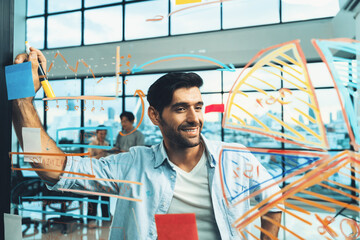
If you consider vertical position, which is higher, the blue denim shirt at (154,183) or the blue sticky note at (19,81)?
the blue sticky note at (19,81)

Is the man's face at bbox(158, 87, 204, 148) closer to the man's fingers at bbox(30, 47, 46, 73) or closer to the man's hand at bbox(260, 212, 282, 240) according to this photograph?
the man's hand at bbox(260, 212, 282, 240)

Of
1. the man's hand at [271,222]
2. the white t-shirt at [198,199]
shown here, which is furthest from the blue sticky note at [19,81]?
the man's hand at [271,222]

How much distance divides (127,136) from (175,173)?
20 centimetres

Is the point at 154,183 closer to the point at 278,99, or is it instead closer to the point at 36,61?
the point at 278,99

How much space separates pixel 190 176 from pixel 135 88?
0.32 metres

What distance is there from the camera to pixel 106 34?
859mm

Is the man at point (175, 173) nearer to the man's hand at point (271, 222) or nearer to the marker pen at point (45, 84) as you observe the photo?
the man's hand at point (271, 222)

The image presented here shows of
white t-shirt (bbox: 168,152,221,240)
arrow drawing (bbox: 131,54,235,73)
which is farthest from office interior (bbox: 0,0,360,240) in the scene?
white t-shirt (bbox: 168,152,221,240)

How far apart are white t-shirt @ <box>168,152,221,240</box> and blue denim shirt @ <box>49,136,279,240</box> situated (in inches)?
0.6

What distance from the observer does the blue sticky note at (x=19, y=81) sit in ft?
3.04

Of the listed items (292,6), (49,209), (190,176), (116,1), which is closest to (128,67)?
(116,1)

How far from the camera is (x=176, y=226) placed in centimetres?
73

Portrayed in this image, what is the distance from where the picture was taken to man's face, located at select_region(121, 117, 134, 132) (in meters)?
0.81

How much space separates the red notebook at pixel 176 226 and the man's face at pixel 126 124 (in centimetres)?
28
